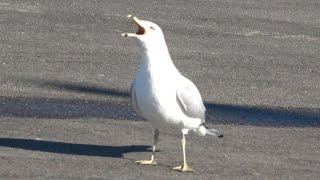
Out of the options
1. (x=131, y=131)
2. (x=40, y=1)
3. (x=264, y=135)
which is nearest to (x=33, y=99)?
(x=131, y=131)

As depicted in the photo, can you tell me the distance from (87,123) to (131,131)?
55 cm

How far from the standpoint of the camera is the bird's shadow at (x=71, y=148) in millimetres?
10305

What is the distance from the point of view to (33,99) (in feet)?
41.9

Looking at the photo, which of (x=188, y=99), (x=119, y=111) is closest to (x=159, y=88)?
(x=188, y=99)

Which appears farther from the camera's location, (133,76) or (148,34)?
(133,76)

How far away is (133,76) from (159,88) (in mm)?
4914

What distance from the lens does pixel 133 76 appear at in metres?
14.5

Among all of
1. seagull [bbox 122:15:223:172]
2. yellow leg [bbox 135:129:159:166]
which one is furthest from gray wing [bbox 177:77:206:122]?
yellow leg [bbox 135:129:159:166]

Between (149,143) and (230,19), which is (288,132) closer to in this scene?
(149,143)

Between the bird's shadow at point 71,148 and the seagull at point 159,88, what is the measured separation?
0.70m

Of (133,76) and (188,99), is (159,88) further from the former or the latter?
(133,76)

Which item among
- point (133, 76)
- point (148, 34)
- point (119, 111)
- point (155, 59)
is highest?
point (148, 34)

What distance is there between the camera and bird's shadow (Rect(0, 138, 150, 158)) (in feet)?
33.8

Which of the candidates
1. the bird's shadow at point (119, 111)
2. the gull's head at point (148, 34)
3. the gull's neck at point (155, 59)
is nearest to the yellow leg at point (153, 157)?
the gull's neck at point (155, 59)
